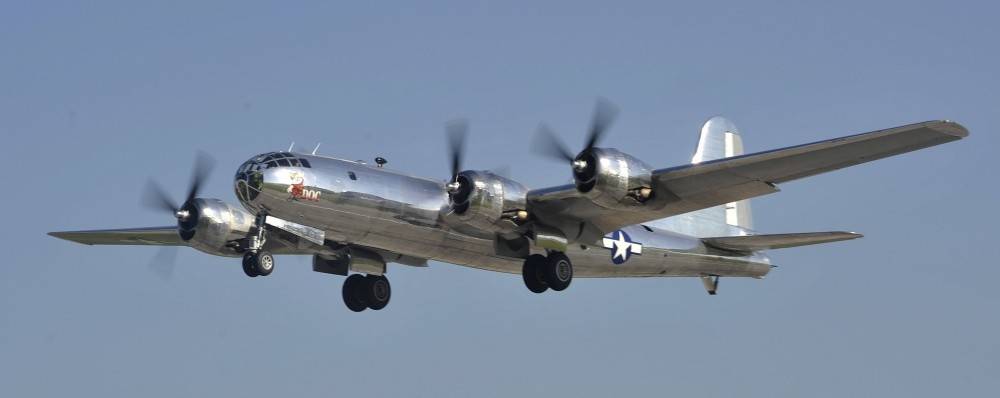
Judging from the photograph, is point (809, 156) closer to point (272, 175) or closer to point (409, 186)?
point (409, 186)

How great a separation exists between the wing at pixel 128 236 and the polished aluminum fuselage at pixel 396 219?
6.32 metres

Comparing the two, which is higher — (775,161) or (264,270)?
(775,161)

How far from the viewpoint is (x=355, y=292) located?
30.2 m

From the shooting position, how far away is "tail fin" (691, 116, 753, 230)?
33.8 meters

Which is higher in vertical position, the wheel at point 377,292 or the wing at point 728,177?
the wing at point 728,177

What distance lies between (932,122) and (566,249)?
8.56m

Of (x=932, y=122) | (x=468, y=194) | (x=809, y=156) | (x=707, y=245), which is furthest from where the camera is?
(x=707, y=245)

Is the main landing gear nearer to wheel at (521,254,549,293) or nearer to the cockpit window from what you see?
wheel at (521,254,549,293)

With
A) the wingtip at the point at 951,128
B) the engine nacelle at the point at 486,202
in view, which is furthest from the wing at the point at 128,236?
the wingtip at the point at 951,128

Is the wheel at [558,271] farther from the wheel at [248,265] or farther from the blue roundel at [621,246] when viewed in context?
the wheel at [248,265]

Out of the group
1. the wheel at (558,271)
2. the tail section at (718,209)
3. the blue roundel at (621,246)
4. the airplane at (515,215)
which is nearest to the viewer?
the airplane at (515,215)

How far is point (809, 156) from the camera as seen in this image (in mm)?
24094

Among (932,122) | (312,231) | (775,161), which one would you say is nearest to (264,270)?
(312,231)

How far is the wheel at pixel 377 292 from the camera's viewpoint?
98.7ft
